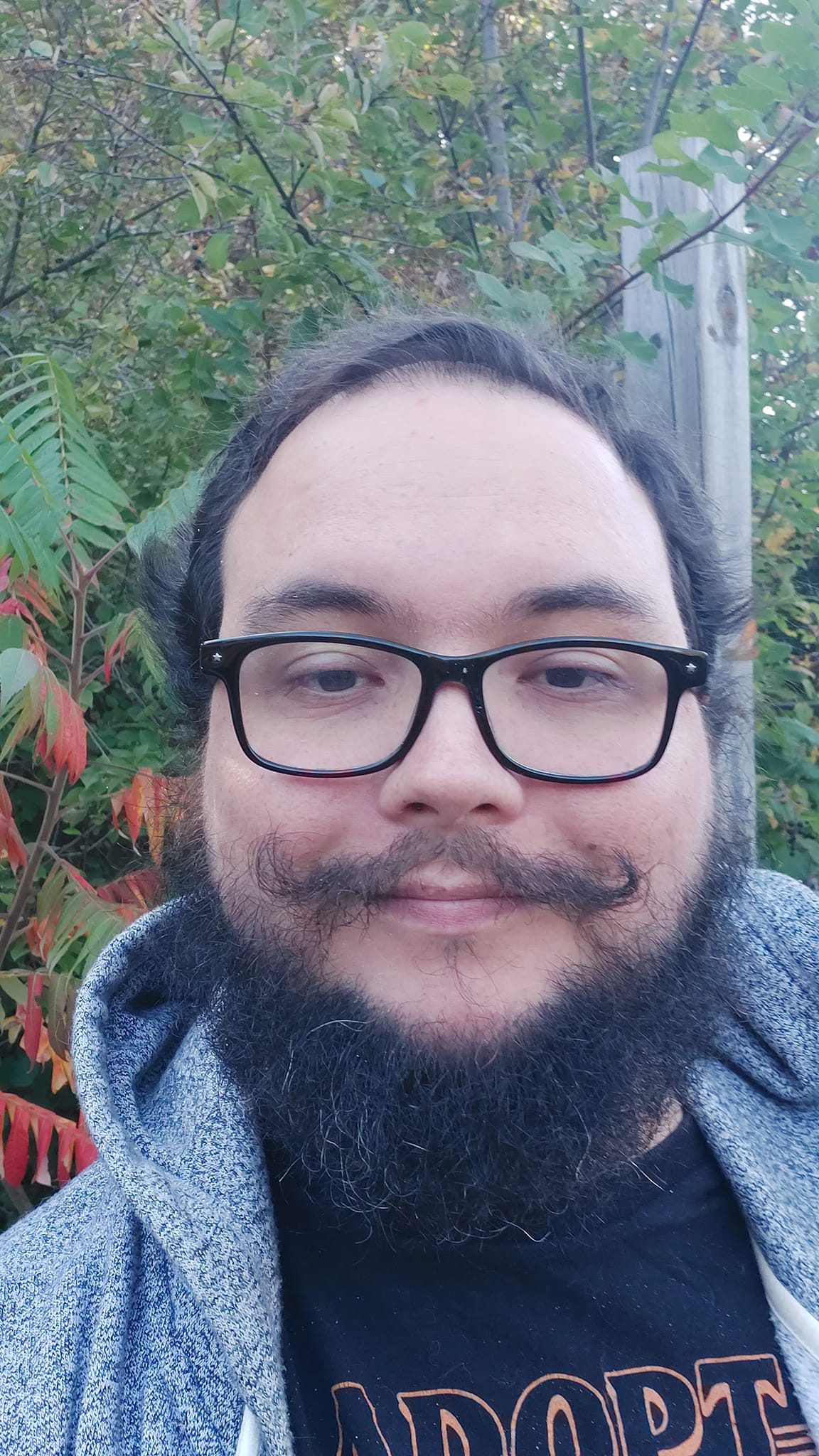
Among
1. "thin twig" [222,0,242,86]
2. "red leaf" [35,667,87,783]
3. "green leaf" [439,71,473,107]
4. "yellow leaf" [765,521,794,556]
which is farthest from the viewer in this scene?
"yellow leaf" [765,521,794,556]

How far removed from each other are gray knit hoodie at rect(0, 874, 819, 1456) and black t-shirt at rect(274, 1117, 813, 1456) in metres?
0.06

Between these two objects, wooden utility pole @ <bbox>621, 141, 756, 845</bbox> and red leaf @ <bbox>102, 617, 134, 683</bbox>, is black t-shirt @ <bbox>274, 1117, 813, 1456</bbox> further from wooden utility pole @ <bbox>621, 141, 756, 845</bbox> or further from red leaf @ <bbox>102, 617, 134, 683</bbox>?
red leaf @ <bbox>102, 617, 134, 683</bbox>

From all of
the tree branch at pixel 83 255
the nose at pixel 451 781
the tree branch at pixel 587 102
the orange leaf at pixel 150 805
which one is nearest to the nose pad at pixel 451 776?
the nose at pixel 451 781

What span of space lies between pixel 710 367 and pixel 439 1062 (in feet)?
4.63

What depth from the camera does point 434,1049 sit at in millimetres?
1132

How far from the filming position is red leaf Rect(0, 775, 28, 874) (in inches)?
78.0

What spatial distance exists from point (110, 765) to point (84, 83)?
9.35 feet

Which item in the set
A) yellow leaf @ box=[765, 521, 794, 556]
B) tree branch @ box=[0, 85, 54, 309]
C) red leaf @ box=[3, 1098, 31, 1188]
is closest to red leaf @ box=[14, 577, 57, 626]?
red leaf @ box=[3, 1098, 31, 1188]

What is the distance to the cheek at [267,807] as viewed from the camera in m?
1.18

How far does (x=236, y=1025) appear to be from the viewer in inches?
50.7

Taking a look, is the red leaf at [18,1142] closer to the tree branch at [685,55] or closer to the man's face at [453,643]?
the man's face at [453,643]

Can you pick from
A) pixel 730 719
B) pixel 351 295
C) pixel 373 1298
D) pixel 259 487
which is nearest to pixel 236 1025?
pixel 373 1298

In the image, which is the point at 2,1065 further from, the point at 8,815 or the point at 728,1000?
the point at 728,1000

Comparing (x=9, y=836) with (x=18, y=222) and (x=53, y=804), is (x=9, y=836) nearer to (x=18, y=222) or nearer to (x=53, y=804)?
(x=53, y=804)
